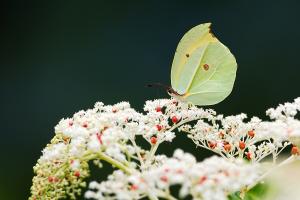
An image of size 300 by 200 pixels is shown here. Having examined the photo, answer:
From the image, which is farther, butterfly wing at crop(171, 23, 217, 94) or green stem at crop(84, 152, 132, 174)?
butterfly wing at crop(171, 23, 217, 94)

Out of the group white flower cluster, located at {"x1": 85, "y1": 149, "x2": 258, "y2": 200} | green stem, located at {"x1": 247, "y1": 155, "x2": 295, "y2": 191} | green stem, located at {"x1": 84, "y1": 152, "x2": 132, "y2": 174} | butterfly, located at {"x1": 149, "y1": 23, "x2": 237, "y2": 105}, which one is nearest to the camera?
white flower cluster, located at {"x1": 85, "y1": 149, "x2": 258, "y2": 200}

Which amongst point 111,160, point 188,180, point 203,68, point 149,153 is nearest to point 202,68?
point 203,68

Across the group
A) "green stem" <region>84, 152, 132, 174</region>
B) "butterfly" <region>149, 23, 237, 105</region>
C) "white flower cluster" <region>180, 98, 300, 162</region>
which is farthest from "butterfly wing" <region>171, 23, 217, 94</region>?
"green stem" <region>84, 152, 132, 174</region>

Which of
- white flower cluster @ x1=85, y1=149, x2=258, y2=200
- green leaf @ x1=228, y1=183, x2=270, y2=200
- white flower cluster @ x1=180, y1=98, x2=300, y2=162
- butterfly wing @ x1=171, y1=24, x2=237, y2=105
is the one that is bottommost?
white flower cluster @ x1=85, y1=149, x2=258, y2=200

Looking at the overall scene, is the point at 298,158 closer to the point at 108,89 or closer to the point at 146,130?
the point at 146,130

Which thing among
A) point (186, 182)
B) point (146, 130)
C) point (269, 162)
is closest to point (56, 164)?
point (146, 130)

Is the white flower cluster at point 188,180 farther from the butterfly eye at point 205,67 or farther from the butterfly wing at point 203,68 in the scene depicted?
the butterfly eye at point 205,67

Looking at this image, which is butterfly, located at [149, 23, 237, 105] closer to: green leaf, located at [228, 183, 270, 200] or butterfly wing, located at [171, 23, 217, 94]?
butterfly wing, located at [171, 23, 217, 94]

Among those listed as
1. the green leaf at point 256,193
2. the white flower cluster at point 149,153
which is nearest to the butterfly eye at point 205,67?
the white flower cluster at point 149,153

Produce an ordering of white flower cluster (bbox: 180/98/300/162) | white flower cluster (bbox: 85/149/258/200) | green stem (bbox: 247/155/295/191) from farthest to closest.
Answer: white flower cluster (bbox: 180/98/300/162), green stem (bbox: 247/155/295/191), white flower cluster (bbox: 85/149/258/200)
